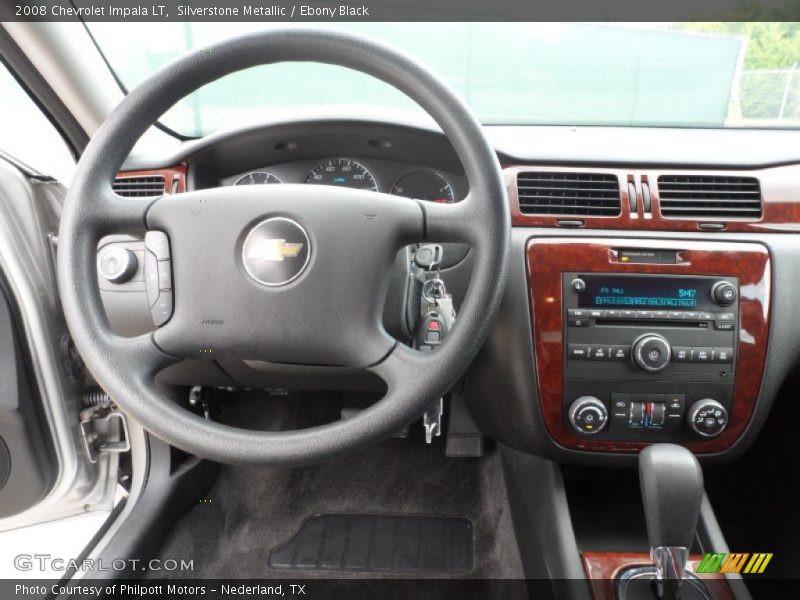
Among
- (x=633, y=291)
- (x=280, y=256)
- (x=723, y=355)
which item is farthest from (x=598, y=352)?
(x=280, y=256)

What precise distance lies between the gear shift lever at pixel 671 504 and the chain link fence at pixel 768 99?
0.93 m

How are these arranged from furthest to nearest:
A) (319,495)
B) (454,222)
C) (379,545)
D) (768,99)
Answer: (319,495) → (379,545) → (768,99) → (454,222)

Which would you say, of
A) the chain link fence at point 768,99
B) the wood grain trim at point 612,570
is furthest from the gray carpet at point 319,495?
the chain link fence at point 768,99

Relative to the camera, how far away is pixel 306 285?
0.92m

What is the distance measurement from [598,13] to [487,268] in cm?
92

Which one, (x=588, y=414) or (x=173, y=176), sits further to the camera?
(x=173, y=176)

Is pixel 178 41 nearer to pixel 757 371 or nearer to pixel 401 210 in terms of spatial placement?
pixel 401 210

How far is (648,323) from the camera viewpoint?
1224 mm

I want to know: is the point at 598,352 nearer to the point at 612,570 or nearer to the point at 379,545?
the point at 612,570

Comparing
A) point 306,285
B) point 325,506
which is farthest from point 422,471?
point 306,285

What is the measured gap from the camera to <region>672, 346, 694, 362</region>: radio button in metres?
1.21

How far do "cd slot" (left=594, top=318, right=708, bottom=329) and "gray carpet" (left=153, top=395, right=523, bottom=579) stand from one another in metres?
0.79

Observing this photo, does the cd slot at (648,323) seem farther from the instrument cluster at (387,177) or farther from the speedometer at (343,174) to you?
the speedometer at (343,174)

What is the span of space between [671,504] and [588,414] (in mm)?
272
